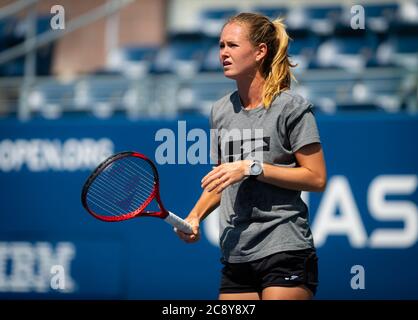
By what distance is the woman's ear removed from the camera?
3.29 meters

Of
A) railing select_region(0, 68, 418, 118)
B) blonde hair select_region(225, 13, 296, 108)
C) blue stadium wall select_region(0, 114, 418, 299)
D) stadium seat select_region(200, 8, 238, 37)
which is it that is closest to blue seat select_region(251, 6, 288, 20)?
stadium seat select_region(200, 8, 238, 37)

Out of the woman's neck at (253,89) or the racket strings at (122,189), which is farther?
the racket strings at (122,189)

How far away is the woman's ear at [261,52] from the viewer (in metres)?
3.29

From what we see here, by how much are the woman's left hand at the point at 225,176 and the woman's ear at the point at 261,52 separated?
43 cm

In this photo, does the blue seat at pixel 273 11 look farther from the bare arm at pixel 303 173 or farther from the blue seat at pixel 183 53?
the bare arm at pixel 303 173

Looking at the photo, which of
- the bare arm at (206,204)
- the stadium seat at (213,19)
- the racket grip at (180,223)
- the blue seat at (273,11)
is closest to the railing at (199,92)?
the blue seat at (273,11)

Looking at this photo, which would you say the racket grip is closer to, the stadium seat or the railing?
the railing

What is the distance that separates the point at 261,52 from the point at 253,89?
14cm

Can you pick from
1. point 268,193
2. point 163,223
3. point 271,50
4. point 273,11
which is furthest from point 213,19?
point 268,193

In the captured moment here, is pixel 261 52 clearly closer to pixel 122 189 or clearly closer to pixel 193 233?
pixel 193 233

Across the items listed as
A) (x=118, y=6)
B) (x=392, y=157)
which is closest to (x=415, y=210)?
(x=392, y=157)

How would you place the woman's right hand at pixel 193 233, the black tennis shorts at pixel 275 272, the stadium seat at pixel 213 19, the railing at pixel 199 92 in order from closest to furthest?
the black tennis shorts at pixel 275 272 → the woman's right hand at pixel 193 233 → the railing at pixel 199 92 → the stadium seat at pixel 213 19

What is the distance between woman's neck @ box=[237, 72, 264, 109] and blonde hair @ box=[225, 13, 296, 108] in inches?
1.0

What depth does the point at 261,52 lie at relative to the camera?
3299mm
